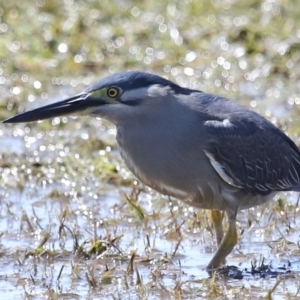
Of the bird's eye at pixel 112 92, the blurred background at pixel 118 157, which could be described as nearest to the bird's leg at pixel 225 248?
the blurred background at pixel 118 157

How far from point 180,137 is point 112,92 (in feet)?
1.69

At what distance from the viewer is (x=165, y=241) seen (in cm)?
730

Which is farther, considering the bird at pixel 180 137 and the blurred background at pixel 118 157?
the blurred background at pixel 118 157

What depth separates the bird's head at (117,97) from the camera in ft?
20.6

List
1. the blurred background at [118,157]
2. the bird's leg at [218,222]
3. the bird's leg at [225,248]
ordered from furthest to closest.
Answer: the bird's leg at [218,222] → the bird's leg at [225,248] → the blurred background at [118,157]

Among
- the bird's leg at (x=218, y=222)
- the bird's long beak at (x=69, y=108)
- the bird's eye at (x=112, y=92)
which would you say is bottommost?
the bird's leg at (x=218, y=222)

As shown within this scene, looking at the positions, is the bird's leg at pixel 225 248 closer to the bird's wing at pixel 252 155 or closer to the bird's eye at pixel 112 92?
the bird's wing at pixel 252 155

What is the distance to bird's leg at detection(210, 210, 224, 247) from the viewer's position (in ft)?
23.0

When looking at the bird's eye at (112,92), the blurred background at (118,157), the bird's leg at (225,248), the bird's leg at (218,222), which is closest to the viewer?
the bird's eye at (112,92)

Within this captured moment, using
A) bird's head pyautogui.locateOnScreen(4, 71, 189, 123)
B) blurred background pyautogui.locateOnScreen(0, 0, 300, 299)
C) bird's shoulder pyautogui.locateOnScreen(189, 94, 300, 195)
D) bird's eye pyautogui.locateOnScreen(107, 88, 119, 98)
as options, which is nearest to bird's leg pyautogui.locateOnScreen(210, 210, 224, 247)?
blurred background pyautogui.locateOnScreen(0, 0, 300, 299)

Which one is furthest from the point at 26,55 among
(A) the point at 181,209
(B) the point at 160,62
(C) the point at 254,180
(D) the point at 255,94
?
(C) the point at 254,180

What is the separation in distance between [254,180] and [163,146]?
2.74 ft

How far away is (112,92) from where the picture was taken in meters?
6.29

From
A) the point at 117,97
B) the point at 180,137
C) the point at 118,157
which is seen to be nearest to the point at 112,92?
the point at 117,97
